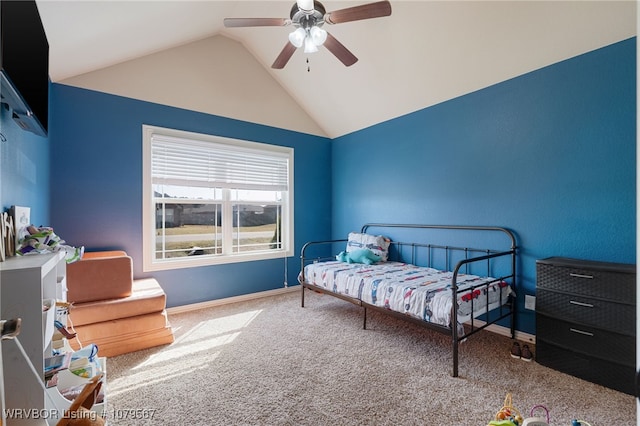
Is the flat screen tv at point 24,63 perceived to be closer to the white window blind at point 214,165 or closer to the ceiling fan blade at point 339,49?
the white window blind at point 214,165

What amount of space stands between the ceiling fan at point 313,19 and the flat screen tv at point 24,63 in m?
1.10

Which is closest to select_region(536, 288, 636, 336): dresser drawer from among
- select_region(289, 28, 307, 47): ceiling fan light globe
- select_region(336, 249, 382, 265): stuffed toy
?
select_region(336, 249, 382, 265): stuffed toy

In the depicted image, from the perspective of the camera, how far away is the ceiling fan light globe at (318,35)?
1971 mm

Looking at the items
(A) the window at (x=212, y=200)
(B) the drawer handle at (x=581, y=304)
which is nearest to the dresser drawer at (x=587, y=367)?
(B) the drawer handle at (x=581, y=304)

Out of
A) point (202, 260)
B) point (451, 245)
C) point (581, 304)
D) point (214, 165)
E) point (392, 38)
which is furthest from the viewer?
point (214, 165)

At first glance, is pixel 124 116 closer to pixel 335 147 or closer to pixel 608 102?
pixel 335 147

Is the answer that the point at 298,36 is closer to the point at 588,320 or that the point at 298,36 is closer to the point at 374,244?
the point at 374,244

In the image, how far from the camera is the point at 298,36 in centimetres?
203

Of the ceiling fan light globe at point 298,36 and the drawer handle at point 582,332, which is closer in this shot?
the drawer handle at point 582,332

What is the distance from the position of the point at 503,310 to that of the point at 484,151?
1536mm

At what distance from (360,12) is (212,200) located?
2.58 m

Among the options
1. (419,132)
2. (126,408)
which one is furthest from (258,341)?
(419,132)

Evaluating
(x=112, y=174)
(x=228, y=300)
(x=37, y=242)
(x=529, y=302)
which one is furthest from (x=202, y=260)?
(x=529, y=302)

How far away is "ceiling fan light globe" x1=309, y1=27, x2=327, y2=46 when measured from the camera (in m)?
1.97
